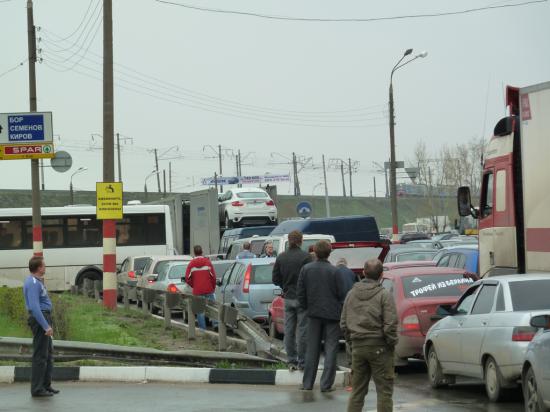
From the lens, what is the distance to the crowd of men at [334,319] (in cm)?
1068

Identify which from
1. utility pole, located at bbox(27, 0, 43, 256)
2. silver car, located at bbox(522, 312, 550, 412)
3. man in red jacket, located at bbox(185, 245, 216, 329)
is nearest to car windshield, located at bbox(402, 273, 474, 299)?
silver car, located at bbox(522, 312, 550, 412)

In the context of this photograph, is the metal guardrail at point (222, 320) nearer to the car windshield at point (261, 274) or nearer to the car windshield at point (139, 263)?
the car windshield at point (261, 274)

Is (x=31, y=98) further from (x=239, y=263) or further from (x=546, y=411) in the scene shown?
(x=546, y=411)

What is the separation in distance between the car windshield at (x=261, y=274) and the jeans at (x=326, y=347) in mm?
8906

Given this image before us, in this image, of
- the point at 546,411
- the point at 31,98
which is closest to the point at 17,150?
the point at 31,98

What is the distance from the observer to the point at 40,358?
44.6 feet

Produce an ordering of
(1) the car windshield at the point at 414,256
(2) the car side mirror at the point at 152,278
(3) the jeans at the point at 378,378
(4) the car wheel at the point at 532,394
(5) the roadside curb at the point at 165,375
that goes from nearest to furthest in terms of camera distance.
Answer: (4) the car wheel at the point at 532,394 → (3) the jeans at the point at 378,378 → (5) the roadside curb at the point at 165,375 → (1) the car windshield at the point at 414,256 → (2) the car side mirror at the point at 152,278

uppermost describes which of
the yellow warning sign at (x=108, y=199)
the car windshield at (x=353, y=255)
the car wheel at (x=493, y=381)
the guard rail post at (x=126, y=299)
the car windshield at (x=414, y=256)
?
the yellow warning sign at (x=108, y=199)

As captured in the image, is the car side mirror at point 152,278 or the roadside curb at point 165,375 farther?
the car side mirror at point 152,278

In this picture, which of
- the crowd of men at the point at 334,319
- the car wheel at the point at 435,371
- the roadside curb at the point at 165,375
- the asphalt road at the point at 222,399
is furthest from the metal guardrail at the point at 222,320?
the car wheel at the point at 435,371

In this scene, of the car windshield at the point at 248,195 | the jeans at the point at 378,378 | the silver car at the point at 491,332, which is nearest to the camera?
the jeans at the point at 378,378

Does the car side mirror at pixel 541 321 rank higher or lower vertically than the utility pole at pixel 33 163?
lower

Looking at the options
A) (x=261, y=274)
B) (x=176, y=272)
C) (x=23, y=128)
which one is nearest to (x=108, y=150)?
(x=23, y=128)

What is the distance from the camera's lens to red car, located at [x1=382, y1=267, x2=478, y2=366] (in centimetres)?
1576
